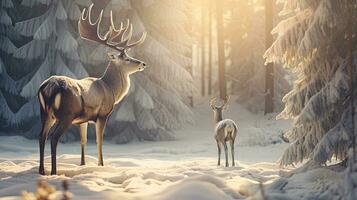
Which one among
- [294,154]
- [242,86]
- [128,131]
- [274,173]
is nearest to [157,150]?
[128,131]

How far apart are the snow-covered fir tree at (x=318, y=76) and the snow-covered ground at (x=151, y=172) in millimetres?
1058

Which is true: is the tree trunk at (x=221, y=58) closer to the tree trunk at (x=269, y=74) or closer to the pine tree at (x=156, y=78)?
the tree trunk at (x=269, y=74)

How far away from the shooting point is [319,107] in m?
7.80

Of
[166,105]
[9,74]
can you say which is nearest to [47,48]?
[9,74]

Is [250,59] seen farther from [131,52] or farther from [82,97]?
[82,97]

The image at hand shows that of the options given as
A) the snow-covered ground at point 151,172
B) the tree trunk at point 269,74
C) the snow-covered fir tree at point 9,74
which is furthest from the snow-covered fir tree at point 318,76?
the tree trunk at point 269,74

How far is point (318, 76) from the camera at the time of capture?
8.13m

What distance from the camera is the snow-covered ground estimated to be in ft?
21.5

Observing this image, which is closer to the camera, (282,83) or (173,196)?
(173,196)

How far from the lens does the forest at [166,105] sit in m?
7.44

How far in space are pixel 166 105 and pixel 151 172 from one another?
12.3m

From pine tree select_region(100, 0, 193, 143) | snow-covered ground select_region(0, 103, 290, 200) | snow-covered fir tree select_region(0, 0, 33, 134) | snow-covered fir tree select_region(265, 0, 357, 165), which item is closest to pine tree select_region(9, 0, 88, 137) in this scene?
snow-covered fir tree select_region(0, 0, 33, 134)

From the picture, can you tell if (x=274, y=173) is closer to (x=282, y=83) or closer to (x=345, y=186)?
(x=345, y=186)

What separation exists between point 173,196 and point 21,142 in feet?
43.7
